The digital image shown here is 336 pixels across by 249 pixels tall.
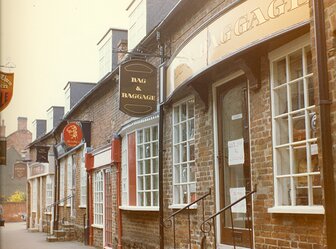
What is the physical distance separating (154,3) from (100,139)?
5.16 metres

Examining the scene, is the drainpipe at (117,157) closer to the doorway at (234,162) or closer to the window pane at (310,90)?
the doorway at (234,162)

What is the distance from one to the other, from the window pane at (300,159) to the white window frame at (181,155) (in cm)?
305

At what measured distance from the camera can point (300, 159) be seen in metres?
6.16

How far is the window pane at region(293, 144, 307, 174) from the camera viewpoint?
240 inches

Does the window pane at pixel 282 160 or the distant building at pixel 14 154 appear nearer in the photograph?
the window pane at pixel 282 160

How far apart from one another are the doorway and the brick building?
0.05ft

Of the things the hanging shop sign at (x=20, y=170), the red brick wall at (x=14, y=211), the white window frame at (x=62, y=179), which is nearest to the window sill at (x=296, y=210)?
the white window frame at (x=62, y=179)

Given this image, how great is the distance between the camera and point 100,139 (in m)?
16.2

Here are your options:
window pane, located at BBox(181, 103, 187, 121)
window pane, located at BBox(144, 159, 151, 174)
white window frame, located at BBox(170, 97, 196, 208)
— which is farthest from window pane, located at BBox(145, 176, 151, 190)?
window pane, located at BBox(181, 103, 187, 121)

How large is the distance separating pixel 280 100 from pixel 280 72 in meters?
0.36

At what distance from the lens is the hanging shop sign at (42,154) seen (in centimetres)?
2508

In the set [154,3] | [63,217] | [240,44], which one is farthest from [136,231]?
[63,217]

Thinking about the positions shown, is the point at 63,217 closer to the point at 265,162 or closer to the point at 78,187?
the point at 78,187

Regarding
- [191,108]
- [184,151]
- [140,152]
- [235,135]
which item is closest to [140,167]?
[140,152]
